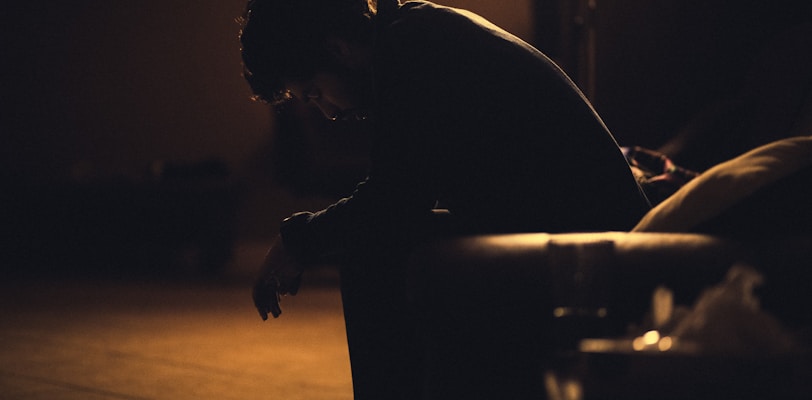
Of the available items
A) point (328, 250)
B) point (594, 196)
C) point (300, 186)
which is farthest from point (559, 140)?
point (300, 186)

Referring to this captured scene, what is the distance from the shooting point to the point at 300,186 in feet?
15.4

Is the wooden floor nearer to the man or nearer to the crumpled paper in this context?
the man

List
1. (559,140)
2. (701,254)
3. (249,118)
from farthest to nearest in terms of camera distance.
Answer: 1. (249,118)
2. (559,140)
3. (701,254)

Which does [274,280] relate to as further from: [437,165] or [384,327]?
[437,165]

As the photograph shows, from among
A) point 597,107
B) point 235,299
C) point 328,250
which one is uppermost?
point 328,250

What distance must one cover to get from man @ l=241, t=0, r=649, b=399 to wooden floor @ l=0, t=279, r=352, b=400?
1.05 meters

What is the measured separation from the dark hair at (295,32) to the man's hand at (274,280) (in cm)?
29

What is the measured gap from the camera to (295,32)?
4.91 ft

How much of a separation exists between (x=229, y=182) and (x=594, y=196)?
360 centimetres

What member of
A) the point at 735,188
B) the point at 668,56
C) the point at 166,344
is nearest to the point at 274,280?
the point at 735,188

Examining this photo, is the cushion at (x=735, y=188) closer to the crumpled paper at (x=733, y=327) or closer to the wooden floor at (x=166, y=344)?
the crumpled paper at (x=733, y=327)

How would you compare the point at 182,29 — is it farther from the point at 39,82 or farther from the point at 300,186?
the point at 300,186

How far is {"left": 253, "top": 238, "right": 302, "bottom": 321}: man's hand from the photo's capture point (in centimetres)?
149

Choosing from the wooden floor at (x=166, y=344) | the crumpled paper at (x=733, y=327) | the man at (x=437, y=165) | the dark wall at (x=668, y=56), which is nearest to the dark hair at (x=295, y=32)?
the man at (x=437, y=165)
